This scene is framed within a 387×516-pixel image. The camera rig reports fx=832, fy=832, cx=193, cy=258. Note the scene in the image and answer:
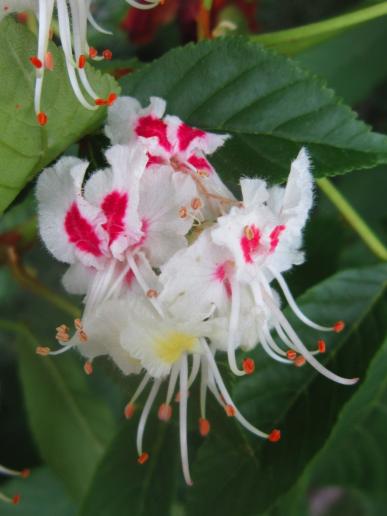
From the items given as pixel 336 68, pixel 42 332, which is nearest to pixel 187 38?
pixel 336 68

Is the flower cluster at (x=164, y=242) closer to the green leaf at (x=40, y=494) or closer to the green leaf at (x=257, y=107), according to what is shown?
the green leaf at (x=257, y=107)

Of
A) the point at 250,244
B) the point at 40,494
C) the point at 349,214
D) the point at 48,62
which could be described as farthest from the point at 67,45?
the point at 40,494

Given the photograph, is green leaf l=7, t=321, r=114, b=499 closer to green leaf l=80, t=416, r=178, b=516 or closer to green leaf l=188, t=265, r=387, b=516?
green leaf l=80, t=416, r=178, b=516

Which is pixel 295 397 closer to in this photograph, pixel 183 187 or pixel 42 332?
pixel 183 187

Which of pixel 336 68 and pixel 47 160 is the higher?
pixel 336 68

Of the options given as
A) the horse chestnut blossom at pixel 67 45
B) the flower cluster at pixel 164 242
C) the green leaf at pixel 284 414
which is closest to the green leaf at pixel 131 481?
the green leaf at pixel 284 414

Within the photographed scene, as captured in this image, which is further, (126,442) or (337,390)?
(126,442)
